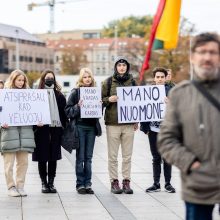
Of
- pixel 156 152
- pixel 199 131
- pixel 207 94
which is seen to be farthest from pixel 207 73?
pixel 156 152

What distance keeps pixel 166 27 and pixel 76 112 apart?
12.1 ft

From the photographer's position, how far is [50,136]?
10570 mm

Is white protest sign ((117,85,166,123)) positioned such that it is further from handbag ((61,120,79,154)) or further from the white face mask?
the white face mask

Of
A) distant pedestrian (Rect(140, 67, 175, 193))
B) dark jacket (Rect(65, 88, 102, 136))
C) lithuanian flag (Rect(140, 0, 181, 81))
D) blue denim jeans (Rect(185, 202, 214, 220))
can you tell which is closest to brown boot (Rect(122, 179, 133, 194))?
distant pedestrian (Rect(140, 67, 175, 193))

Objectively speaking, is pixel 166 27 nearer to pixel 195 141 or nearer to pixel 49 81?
pixel 195 141

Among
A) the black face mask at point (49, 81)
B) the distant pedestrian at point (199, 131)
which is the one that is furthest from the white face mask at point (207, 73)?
the black face mask at point (49, 81)

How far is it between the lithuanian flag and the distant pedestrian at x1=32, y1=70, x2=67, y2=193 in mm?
3593

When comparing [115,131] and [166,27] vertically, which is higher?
[166,27]

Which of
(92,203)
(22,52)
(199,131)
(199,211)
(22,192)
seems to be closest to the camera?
(199,131)

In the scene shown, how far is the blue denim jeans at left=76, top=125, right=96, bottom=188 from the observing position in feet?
34.6

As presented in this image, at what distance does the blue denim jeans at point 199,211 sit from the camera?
14.9ft

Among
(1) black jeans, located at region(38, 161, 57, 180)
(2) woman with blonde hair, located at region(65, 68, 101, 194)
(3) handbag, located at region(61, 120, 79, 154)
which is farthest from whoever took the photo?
(1) black jeans, located at region(38, 161, 57, 180)

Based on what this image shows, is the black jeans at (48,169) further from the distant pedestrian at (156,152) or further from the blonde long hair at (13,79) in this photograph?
the distant pedestrian at (156,152)

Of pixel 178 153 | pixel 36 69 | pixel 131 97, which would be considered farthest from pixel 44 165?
pixel 36 69
